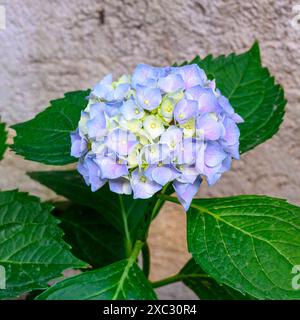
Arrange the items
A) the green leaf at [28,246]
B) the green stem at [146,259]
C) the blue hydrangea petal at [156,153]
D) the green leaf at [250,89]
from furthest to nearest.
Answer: the green stem at [146,259], the green leaf at [250,89], the green leaf at [28,246], the blue hydrangea petal at [156,153]

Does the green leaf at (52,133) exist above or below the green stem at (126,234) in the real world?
above

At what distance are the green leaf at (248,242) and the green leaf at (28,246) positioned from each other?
7.7 inches

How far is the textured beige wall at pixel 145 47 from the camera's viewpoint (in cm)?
138

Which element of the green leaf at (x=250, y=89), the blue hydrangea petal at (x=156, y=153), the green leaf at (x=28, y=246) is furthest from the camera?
the green leaf at (x=250, y=89)

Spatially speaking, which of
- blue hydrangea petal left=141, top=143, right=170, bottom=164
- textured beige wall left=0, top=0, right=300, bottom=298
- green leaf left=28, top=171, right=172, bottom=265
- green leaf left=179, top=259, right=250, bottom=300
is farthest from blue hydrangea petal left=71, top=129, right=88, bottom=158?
textured beige wall left=0, top=0, right=300, bottom=298

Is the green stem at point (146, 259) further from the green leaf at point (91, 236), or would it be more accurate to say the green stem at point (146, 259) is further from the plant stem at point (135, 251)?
the plant stem at point (135, 251)

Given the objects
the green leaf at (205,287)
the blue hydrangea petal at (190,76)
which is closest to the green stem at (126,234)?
the green leaf at (205,287)

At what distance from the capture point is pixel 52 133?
3.79 feet

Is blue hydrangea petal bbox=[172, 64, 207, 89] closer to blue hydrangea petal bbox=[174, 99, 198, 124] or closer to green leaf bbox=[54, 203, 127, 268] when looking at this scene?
blue hydrangea petal bbox=[174, 99, 198, 124]

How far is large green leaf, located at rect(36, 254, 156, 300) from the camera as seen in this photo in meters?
0.97

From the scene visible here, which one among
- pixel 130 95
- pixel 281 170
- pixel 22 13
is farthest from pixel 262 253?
pixel 22 13

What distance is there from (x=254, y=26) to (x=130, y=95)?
51 centimetres

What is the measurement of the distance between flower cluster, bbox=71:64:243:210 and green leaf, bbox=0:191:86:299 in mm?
163
